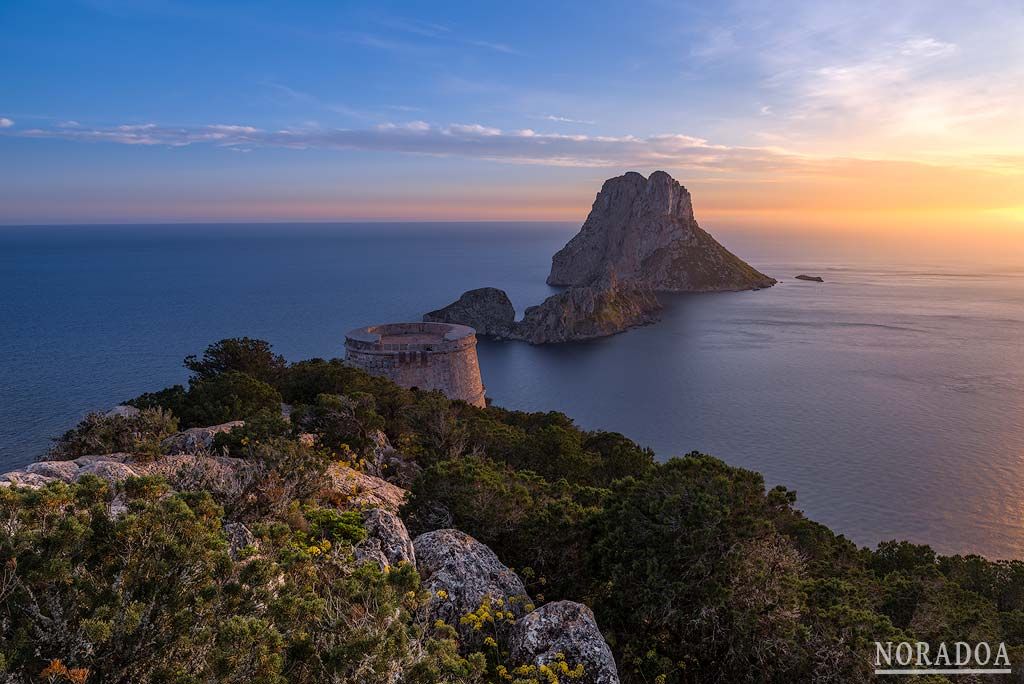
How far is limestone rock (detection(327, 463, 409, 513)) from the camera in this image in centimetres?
1072

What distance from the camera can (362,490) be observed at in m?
11.9

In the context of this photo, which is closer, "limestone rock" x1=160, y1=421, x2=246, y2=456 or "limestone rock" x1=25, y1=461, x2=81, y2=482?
"limestone rock" x1=25, y1=461, x2=81, y2=482

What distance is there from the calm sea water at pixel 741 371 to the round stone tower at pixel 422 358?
25153 mm

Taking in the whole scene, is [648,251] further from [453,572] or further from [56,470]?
[56,470]

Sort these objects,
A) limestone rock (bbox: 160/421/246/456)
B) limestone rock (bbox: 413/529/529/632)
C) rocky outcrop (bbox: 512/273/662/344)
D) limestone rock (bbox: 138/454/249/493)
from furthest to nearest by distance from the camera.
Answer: rocky outcrop (bbox: 512/273/662/344) → limestone rock (bbox: 160/421/246/456) → limestone rock (bbox: 138/454/249/493) → limestone rock (bbox: 413/529/529/632)

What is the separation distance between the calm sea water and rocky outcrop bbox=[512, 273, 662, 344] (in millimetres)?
4824

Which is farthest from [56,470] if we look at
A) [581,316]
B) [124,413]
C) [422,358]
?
[581,316]

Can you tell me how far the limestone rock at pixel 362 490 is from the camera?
10719 millimetres

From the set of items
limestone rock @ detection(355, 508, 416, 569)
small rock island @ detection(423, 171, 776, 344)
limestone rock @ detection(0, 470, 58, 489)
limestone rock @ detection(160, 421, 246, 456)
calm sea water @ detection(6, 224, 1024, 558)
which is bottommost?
calm sea water @ detection(6, 224, 1024, 558)

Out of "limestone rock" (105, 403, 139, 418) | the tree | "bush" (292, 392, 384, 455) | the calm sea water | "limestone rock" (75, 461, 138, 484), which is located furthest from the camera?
the calm sea water

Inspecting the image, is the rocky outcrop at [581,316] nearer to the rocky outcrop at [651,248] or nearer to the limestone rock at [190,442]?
the rocky outcrop at [651,248]

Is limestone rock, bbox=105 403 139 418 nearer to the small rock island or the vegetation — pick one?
the vegetation

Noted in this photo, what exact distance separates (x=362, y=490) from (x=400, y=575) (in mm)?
5438

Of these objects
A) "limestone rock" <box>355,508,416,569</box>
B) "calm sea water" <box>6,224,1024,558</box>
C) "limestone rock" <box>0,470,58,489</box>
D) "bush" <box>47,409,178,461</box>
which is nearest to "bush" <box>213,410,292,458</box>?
"bush" <box>47,409,178,461</box>
